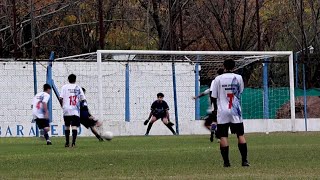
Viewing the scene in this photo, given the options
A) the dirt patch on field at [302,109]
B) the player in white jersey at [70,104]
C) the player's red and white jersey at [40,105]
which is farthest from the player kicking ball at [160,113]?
the player in white jersey at [70,104]

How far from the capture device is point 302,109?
43.9m

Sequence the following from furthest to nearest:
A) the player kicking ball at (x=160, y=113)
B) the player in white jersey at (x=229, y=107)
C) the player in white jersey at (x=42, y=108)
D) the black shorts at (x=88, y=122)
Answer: the player kicking ball at (x=160, y=113) < the black shorts at (x=88, y=122) < the player in white jersey at (x=42, y=108) < the player in white jersey at (x=229, y=107)

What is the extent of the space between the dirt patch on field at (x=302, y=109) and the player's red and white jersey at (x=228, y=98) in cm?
2636

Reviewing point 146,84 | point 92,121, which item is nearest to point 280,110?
point 146,84

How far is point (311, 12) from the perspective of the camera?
173 feet

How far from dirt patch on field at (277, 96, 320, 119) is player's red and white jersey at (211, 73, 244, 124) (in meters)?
26.4

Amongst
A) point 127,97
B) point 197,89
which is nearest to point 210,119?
point 127,97

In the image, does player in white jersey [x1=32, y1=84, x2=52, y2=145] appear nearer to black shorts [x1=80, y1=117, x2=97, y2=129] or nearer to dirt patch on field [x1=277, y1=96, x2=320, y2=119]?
black shorts [x1=80, y1=117, x2=97, y2=129]

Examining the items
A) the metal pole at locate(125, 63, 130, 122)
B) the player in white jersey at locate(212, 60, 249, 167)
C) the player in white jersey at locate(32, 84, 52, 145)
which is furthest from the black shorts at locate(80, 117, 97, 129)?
the player in white jersey at locate(212, 60, 249, 167)

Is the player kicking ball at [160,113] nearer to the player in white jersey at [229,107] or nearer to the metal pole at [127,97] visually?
the metal pole at [127,97]

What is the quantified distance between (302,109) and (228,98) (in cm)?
2828

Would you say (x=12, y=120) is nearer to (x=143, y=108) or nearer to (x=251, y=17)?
A: (x=143, y=108)

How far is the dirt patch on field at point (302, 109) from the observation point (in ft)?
139

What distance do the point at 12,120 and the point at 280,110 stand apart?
13.0 metres
